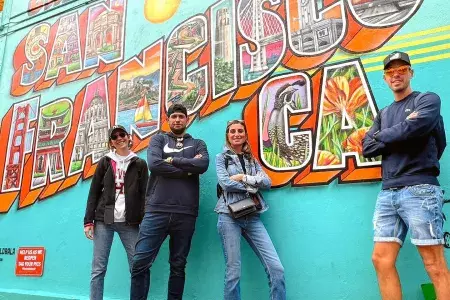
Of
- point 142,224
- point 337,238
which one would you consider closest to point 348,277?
point 337,238

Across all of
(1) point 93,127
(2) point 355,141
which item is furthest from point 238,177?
(1) point 93,127

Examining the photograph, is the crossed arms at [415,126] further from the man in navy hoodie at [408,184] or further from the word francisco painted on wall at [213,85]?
the word francisco painted on wall at [213,85]

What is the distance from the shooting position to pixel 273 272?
3.61 metres

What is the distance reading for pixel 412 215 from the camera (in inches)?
109

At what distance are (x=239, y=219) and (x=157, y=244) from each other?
0.83m

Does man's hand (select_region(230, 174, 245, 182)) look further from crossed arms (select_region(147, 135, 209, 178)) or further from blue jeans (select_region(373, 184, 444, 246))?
blue jeans (select_region(373, 184, 444, 246))

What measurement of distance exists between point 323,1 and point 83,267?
440 cm

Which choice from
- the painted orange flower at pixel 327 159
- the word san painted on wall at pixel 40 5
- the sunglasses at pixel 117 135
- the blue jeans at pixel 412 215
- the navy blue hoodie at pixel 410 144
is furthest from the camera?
the word san painted on wall at pixel 40 5

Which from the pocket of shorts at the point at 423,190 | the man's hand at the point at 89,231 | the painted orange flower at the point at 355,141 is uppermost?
the painted orange flower at the point at 355,141

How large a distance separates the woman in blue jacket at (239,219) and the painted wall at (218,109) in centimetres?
43

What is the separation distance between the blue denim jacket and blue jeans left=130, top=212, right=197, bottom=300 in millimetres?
406

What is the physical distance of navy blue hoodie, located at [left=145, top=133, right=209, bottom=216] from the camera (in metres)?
3.88

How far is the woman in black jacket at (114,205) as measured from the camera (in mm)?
4184

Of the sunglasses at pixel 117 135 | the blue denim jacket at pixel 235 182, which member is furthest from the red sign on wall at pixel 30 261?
the blue denim jacket at pixel 235 182
